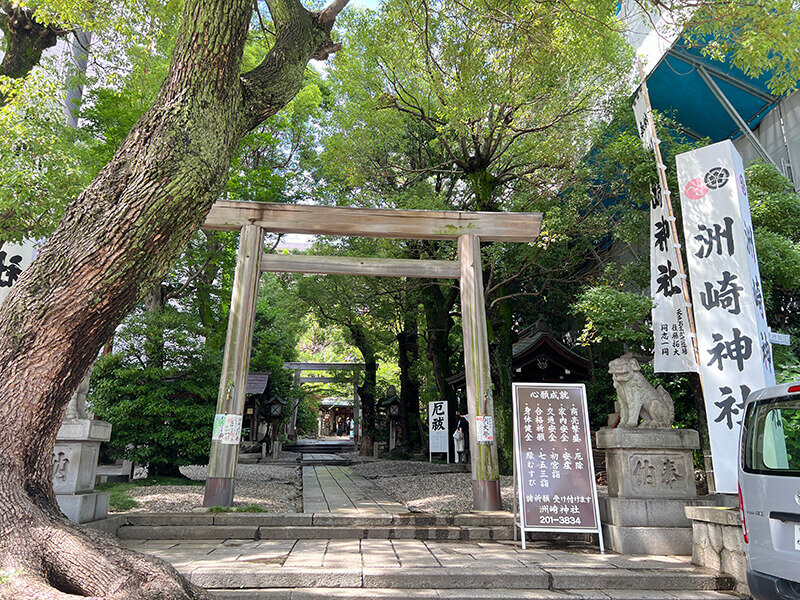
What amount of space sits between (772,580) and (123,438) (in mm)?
9458

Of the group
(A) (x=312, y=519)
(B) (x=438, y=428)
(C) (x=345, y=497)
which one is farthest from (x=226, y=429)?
(B) (x=438, y=428)

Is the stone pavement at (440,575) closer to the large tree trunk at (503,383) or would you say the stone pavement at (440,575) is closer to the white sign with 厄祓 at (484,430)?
the white sign with 厄祓 at (484,430)

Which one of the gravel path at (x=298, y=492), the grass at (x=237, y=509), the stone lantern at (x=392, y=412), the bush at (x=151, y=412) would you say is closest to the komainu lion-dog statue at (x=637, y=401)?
the gravel path at (x=298, y=492)

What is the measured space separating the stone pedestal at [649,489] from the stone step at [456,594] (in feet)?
3.24

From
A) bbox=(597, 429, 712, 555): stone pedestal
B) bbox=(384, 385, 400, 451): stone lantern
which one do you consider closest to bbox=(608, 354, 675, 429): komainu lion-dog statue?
bbox=(597, 429, 712, 555): stone pedestal

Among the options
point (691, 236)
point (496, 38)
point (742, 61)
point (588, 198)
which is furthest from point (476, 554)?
point (588, 198)

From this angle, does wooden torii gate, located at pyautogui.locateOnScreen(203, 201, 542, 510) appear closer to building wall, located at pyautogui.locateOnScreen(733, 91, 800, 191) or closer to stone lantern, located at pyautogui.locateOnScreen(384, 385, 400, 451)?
building wall, located at pyautogui.locateOnScreen(733, 91, 800, 191)

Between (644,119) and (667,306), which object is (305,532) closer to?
(667,306)

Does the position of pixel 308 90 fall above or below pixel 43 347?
above

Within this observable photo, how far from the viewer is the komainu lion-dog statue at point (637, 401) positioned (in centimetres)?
594

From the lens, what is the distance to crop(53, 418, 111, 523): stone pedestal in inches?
226

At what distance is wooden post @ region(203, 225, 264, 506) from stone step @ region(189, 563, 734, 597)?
247cm

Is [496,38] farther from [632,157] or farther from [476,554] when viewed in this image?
[476,554]

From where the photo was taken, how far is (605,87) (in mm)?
11344
